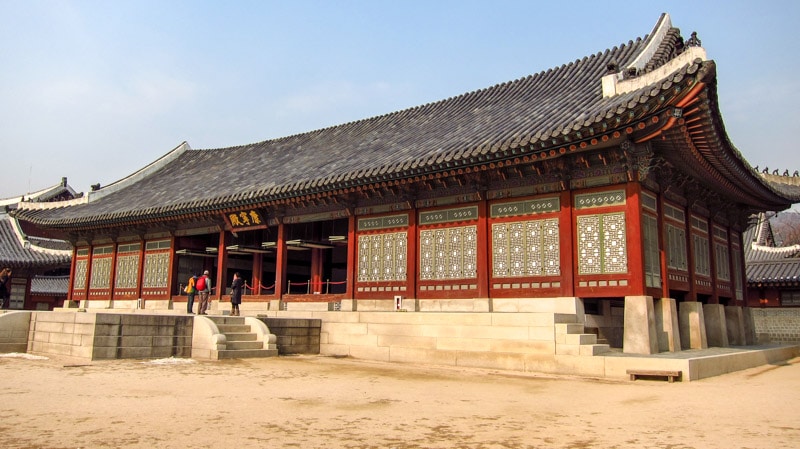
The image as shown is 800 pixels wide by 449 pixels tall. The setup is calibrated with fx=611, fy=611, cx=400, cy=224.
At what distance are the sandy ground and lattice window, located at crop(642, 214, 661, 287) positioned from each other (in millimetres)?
2597

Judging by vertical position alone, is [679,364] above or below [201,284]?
below

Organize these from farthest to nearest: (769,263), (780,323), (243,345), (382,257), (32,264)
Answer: (32,264) < (769,263) < (780,323) < (382,257) < (243,345)

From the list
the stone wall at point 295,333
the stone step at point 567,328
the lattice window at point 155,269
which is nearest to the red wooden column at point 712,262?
the stone step at point 567,328

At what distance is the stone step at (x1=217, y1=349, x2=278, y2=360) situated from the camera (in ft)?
48.7

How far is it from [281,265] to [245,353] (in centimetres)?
561

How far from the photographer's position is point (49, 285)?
1385 inches

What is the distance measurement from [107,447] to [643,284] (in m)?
11.3

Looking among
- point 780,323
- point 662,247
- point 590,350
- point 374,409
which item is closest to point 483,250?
point 590,350

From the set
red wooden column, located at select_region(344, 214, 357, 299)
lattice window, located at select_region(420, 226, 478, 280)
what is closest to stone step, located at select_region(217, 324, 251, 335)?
red wooden column, located at select_region(344, 214, 357, 299)

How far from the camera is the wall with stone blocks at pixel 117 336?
1425cm

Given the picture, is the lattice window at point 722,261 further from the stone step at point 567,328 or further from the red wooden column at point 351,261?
the red wooden column at point 351,261

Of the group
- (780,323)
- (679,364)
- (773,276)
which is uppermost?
(773,276)

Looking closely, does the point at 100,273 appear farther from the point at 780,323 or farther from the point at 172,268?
the point at 780,323

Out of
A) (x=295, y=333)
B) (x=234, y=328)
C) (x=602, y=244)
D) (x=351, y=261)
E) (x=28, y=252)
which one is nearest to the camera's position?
(x=602, y=244)
